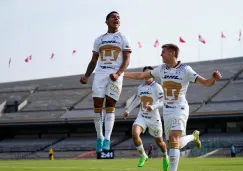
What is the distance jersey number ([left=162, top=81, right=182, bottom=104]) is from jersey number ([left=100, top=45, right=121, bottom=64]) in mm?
1112

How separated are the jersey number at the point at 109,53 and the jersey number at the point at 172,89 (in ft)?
3.65

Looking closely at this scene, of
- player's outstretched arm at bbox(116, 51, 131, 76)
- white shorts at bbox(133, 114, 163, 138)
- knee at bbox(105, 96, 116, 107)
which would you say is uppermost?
player's outstretched arm at bbox(116, 51, 131, 76)

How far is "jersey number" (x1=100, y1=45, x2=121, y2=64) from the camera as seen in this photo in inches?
430

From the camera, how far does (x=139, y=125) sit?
16562mm

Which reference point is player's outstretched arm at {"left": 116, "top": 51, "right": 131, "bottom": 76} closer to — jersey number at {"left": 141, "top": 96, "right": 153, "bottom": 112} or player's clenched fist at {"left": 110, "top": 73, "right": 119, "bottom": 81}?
player's clenched fist at {"left": 110, "top": 73, "right": 119, "bottom": 81}

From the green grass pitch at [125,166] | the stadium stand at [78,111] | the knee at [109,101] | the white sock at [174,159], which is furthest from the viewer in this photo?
the stadium stand at [78,111]

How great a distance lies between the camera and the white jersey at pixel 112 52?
35.7 feet

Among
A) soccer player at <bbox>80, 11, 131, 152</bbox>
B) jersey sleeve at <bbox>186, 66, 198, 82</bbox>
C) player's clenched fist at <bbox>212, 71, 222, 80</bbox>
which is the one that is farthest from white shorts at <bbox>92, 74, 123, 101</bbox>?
player's clenched fist at <bbox>212, 71, 222, 80</bbox>

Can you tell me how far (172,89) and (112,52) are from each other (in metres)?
1.37

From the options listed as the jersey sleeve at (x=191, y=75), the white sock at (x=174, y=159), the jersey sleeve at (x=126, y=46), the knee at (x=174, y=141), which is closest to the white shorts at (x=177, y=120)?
the knee at (x=174, y=141)

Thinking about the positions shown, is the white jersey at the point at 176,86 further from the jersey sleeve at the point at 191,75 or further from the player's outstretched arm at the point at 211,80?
the player's outstretched arm at the point at 211,80

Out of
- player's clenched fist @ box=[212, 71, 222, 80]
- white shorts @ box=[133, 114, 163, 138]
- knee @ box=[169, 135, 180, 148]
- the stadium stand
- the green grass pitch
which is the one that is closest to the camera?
player's clenched fist @ box=[212, 71, 222, 80]

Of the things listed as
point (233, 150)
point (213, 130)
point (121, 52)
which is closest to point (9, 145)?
point (213, 130)

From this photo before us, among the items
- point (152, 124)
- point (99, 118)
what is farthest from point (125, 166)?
point (99, 118)
